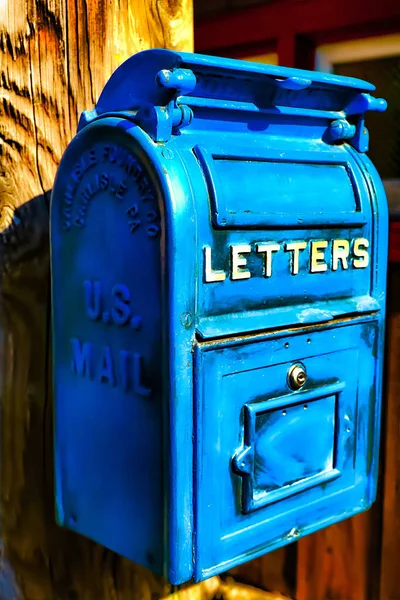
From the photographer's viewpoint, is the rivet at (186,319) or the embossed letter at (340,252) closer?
the rivet at (186,319)

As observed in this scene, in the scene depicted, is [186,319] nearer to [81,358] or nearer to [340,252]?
[81,358]

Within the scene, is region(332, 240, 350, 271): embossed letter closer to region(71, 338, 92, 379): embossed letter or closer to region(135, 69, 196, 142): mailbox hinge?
region(135, 69, 196, 142): mailbox hinge

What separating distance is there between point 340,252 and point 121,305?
0.55m

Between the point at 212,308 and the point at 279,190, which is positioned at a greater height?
the point at 279,190

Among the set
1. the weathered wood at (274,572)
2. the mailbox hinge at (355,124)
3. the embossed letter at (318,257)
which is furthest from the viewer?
the weathered wood at (274,572)

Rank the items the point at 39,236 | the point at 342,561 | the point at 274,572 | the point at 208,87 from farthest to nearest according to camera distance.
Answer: the point at 274,572
the point at 342,561
the point at 39,236
the point at 208,87

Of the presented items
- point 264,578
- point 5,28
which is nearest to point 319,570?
point 264,578

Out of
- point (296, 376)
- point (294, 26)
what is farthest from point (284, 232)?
point (294, 26)

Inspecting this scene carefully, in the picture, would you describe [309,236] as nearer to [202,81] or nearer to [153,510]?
[202,81]

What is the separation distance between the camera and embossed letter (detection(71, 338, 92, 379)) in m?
1.53

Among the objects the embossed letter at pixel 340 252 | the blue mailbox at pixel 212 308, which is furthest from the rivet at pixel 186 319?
the embossed letter at pixel 340 252

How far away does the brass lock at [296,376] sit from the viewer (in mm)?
1526

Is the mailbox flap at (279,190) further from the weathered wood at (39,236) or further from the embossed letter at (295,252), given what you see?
the weathered wood at (39,236)

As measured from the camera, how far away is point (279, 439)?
153 cm
